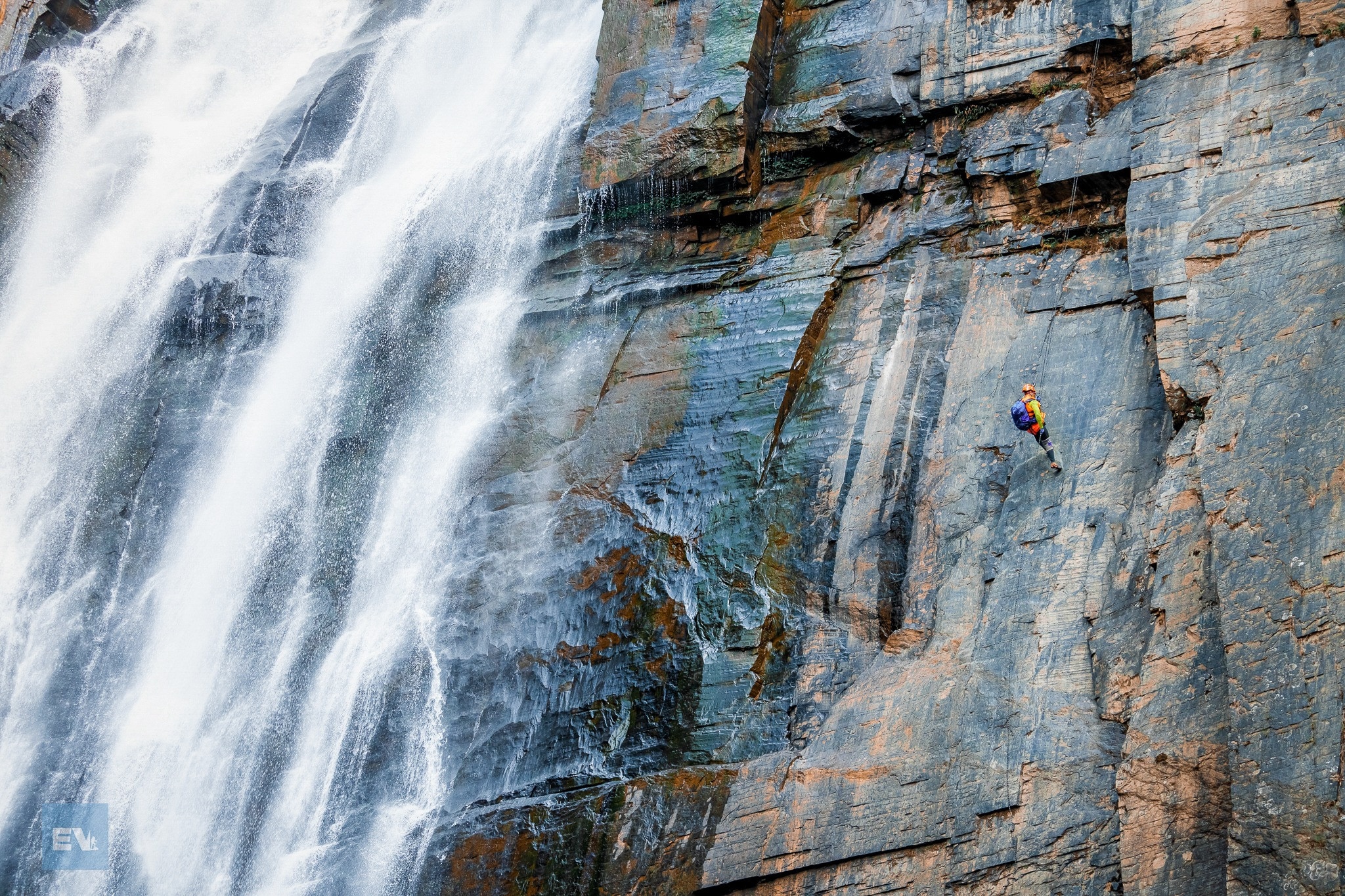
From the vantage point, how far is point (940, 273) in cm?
1587

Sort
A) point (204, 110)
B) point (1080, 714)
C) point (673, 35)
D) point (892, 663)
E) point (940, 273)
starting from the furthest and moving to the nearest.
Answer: point (204, 110), point (673, 35), point (940, 273), point (892, 663), point (1080, 714)

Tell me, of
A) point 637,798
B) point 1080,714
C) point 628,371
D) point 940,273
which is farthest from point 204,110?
point 1080,714

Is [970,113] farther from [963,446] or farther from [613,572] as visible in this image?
[613,572]

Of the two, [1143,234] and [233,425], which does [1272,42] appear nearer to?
[1143,234]

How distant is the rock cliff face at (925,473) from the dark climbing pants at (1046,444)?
201 millimetres

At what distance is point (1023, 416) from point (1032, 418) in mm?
95

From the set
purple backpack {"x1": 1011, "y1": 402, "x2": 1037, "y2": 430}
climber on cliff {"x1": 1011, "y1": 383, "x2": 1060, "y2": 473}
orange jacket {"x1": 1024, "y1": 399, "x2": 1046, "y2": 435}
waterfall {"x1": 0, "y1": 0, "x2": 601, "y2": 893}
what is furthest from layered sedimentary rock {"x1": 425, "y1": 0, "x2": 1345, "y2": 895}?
waterfall {"x1": 0, "y1": 0, "x2": 601, "y2": 893}

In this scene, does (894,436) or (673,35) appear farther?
(673,35)

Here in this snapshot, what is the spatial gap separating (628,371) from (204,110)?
47.3ft

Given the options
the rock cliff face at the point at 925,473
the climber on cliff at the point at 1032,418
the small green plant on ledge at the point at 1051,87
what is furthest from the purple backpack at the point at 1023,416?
the small green plant on ledge at the point at 1051,87

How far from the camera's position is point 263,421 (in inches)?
779

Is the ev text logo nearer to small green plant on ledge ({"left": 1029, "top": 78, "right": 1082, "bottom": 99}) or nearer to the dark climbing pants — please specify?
the dark climbing pants

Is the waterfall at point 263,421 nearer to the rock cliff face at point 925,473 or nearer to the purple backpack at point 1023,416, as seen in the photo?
the rock cliff face at point 925,473

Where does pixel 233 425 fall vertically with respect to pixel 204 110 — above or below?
below
